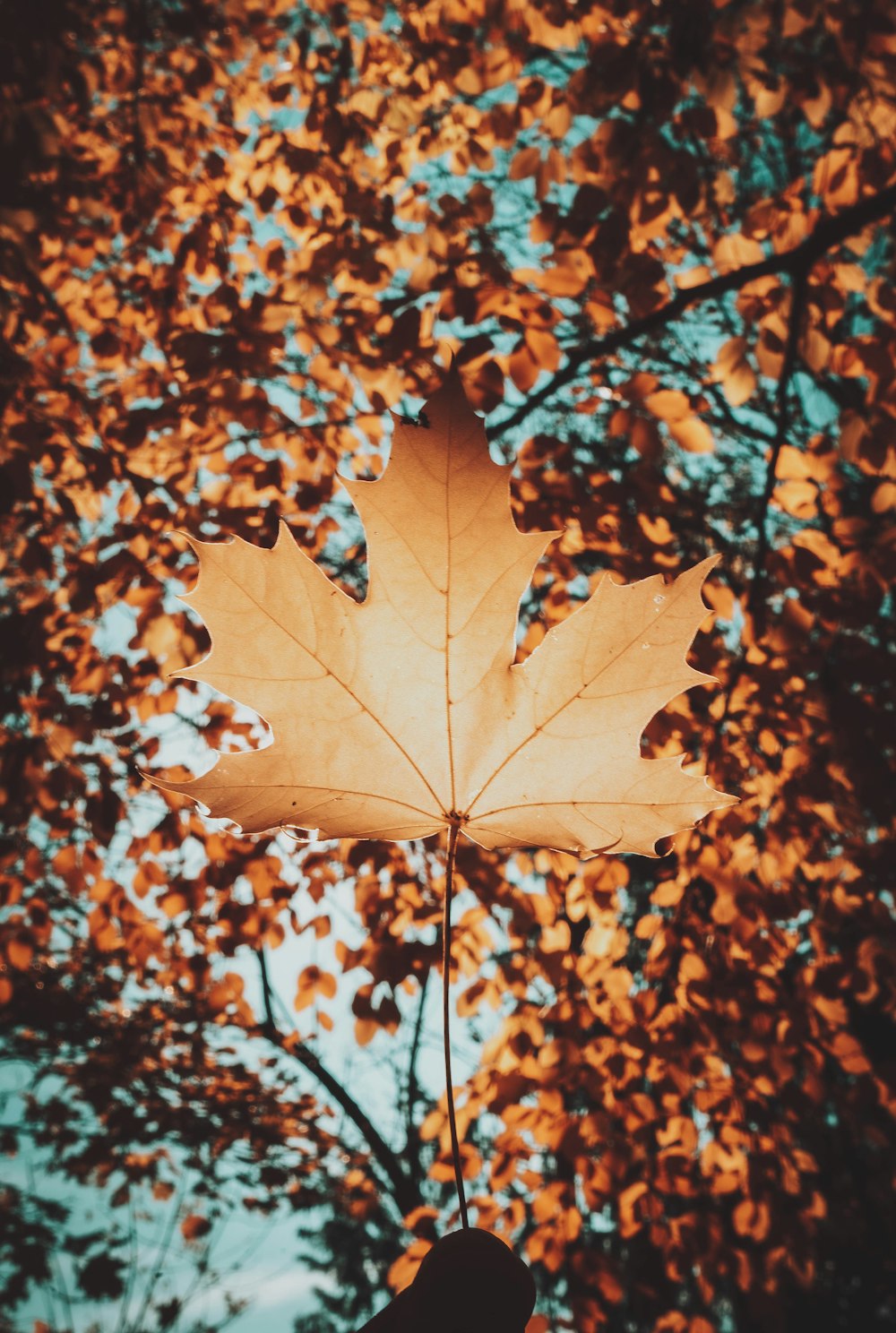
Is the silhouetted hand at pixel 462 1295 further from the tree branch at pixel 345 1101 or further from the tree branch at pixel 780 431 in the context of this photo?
the tree branch at pixel 345 1101

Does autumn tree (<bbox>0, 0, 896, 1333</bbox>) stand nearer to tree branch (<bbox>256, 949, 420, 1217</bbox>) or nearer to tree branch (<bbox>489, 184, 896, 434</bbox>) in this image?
tree branch (<bbox>489, 184, 896, 434</bbox>)

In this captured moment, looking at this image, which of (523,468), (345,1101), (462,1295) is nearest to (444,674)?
(462,1295)

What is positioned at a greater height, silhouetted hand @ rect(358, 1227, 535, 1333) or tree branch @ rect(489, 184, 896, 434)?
tree branch @ rect(489, 184, 896, 434)

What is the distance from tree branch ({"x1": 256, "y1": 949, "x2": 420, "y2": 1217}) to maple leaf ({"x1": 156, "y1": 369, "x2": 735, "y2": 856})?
4568mm

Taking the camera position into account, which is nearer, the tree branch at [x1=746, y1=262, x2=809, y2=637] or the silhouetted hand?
the silhouetted hand

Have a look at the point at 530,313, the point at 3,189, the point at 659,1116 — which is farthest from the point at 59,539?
the point at 659,1116

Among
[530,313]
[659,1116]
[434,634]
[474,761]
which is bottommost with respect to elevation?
[659,1116]

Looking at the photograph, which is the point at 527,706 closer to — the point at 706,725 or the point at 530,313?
the point at 530,313

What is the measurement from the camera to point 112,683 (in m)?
2.99

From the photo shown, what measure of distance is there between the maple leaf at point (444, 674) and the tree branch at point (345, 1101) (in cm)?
457

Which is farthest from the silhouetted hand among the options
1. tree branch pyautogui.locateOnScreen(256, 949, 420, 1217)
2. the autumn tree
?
tree branch pyautogui.locateOnScreen(256, 949, 420, 1217)

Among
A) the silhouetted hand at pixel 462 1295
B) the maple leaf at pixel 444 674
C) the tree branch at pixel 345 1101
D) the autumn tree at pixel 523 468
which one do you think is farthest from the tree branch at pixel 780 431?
the tree branch at pixel 345 1101

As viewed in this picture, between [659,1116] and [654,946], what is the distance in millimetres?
746

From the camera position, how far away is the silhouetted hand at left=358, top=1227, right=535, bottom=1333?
0.70 meters
